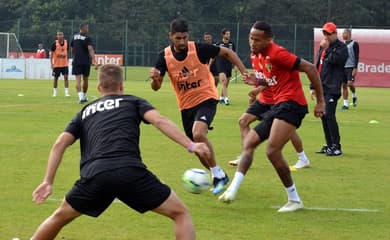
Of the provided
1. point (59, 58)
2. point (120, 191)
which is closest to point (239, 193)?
point (120, 191)

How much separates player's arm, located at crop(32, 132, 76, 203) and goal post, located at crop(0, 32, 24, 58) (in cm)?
4271

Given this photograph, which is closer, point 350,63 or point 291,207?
point 291,207

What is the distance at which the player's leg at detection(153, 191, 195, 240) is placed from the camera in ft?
20.5

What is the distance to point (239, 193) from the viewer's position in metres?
10.3

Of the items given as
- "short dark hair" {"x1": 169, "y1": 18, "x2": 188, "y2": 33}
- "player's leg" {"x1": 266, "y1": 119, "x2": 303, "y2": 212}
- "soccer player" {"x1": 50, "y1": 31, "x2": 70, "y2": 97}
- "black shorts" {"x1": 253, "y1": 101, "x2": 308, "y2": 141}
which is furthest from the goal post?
"player's leg" {"x1": 266, "y1": 119, "x2": 303, "y2": 212}

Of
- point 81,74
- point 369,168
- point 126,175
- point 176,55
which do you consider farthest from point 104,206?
point 81,74

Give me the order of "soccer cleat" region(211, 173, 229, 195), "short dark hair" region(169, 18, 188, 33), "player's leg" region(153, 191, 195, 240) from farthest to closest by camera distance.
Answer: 1. "short dark hair" region(169, 18, 188, 33)
2. "soccer cleat" region(211, 173, 229, 195)
3. "player's leg" region(153, 191, 195, 240)

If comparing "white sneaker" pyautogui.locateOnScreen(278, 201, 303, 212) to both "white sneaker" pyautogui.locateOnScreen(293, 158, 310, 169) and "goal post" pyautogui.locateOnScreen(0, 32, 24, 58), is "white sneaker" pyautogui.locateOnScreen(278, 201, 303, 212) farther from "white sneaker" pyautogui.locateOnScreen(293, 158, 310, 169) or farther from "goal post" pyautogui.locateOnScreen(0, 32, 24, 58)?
"goal post" pyautogui.locateOnScreen(0, 32, 24, 58)

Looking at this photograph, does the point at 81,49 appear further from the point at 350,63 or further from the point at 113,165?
the point at 113,165

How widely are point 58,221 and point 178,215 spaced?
2.90ft

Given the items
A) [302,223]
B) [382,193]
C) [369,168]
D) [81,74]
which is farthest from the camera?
[81,74]

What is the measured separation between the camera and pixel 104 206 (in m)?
6.34

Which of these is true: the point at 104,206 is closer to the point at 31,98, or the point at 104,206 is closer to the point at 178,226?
the point at 178,226

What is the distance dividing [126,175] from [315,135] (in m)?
11.6
